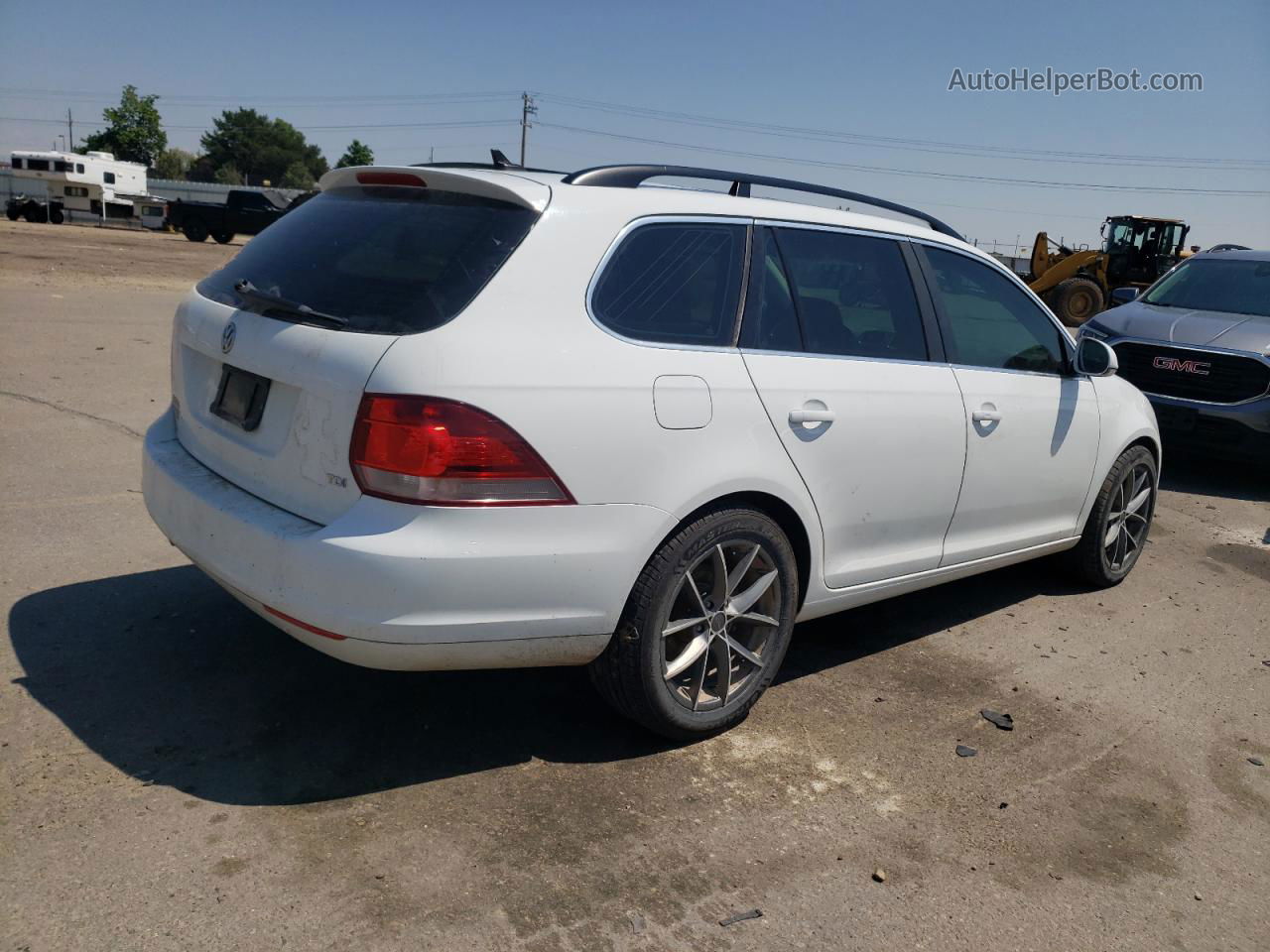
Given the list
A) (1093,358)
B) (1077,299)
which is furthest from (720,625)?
(1077,299)

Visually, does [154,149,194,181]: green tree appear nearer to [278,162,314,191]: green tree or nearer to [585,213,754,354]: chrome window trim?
[278,162,314,191]: green tree

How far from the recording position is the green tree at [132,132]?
3868 inches

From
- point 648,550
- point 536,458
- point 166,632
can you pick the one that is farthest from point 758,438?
point 166,632

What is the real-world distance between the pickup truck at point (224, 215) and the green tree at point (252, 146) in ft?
292

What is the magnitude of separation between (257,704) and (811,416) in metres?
2.10

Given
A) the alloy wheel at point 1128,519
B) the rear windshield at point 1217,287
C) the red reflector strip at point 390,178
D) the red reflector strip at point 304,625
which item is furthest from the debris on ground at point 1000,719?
the rear windshield at point 1217,287

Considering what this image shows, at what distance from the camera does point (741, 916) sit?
9.16 feet

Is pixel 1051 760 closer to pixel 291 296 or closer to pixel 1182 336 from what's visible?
pixel 291 296

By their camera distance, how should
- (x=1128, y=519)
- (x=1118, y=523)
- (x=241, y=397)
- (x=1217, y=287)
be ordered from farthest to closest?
(x=1217, y=287) < (x=1128, y=519) < (x=1118, y=523) < (x=241, y=397)

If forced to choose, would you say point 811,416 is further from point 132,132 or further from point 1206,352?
point 132,132

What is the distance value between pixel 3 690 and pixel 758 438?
8.52 feet

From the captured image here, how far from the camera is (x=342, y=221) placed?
3592 mm

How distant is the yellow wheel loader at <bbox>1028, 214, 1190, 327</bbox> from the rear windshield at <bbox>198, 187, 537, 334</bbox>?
26.2 metres

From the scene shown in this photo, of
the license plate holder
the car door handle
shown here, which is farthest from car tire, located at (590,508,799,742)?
the license plate holder
